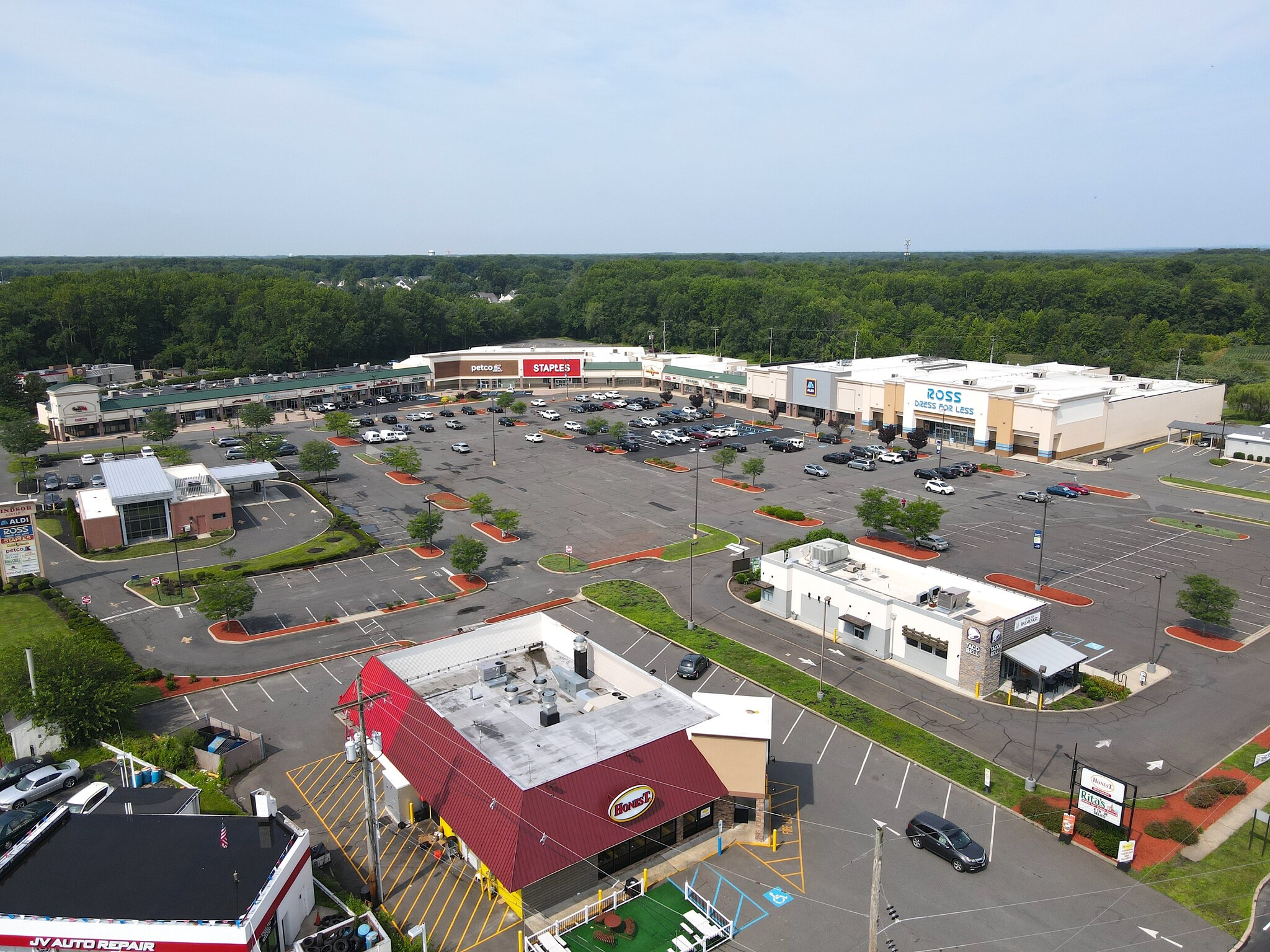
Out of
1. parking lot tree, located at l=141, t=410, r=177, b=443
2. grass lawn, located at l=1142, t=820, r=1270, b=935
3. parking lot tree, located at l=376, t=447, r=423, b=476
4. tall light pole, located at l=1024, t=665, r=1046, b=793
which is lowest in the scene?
grass lawn, located at l=1142, t=820, r=1270, b=935

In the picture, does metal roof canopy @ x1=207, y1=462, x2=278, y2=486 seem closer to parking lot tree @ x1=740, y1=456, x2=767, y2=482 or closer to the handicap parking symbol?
parking lot tree @ x1=740, y1=456, x2=767, y2=482

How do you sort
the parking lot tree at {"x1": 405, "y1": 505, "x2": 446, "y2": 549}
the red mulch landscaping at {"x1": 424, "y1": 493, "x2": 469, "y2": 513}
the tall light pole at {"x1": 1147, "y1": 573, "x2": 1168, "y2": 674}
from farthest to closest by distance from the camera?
the red mulch landscaping at {"x1": 424, "y1": 493, "x2": 469, "y2": 513} < the parking lot tree at {"x1": 405, "y1": 505, "x2": 446, "y2": 549} < the tall light pole at {"x1": 1147, "y1": 573, "x2": 1168, "y2": 674}

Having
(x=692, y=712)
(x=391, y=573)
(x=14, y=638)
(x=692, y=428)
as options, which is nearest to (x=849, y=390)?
(x=692, y=428)

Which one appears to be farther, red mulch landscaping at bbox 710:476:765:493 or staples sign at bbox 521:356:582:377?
staples sign at bbox 521:356:582:377

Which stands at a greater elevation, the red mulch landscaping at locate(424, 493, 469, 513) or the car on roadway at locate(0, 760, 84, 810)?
the red mulch landscaping at locate(424, 493, 469, 513)

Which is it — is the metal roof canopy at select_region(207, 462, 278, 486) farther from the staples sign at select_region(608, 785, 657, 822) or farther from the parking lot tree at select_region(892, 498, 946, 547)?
the staples sign at select_region(608, 785, 657, 822)

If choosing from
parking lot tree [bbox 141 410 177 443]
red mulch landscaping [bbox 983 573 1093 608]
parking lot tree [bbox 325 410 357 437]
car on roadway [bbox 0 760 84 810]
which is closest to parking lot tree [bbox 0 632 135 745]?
car on roadway [bbox 0 760 84 810]

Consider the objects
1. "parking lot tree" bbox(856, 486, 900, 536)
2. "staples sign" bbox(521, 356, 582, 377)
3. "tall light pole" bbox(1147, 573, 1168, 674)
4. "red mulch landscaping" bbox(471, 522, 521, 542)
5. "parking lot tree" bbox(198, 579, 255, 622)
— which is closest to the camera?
"tall light pole" bbox(1147, 573, 1168, 674)

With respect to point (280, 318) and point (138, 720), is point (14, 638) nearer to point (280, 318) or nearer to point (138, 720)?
point (138, 720)

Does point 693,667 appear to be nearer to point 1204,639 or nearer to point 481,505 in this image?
point 481,505
